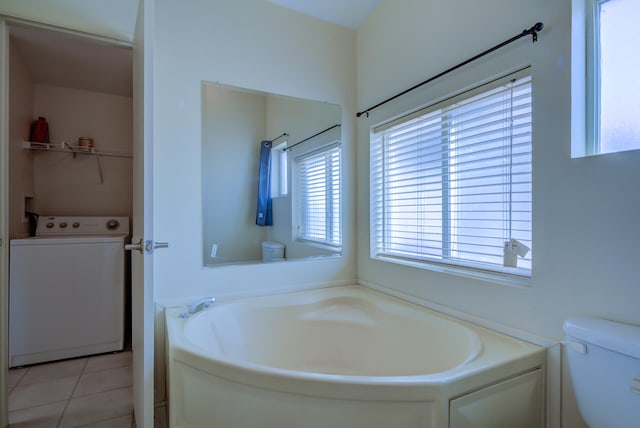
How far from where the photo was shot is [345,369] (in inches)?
74.5

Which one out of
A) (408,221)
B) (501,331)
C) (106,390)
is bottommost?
(106,390)

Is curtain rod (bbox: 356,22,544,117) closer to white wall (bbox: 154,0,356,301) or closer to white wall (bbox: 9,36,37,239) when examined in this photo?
white wall (bbox: 154,0,356,301)

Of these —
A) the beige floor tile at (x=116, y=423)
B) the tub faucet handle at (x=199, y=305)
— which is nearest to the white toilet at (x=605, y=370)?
the tub faucet handle at (x=199, y=305)

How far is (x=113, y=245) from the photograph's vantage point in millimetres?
2617

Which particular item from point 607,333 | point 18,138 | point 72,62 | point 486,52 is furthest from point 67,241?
point 607,333

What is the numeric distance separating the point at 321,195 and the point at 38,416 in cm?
219

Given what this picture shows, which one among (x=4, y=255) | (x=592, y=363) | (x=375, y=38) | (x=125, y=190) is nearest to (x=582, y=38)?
(x=592, y=363)

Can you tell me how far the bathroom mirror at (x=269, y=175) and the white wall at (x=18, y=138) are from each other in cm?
166

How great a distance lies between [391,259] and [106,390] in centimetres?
210

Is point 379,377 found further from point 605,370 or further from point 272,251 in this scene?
point 272,251

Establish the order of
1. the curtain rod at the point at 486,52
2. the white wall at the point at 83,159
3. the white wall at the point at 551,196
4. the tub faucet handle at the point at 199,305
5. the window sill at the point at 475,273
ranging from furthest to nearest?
the white wall at the point at 83,159
the tub faucet handle at the point at 199,305
the window sill at the point at 475,273
the curtain rod at the point at 486,52
the white wall at the point at 551,196

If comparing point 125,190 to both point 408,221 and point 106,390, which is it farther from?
point 408,221

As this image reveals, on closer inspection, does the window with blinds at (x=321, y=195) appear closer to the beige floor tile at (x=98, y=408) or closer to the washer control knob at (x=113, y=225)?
the beige floor tile at (x=98, y=408)

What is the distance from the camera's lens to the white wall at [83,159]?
2.95m
